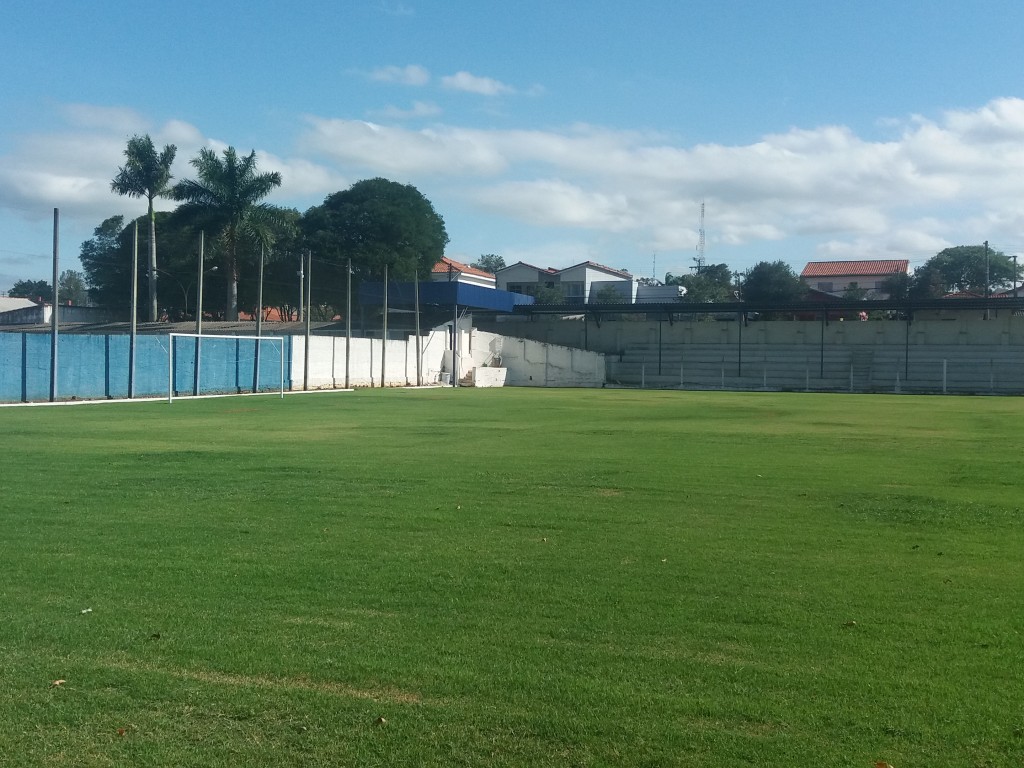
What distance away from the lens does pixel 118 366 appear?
37969 millimetres

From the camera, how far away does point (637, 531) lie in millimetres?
9617

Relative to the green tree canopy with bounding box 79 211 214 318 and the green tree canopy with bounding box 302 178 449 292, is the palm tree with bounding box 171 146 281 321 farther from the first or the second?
the green tree canopy with bounding box 302 178 449 292

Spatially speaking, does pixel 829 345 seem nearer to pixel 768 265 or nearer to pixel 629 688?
pixel 768 265

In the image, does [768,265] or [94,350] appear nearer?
[94,350]

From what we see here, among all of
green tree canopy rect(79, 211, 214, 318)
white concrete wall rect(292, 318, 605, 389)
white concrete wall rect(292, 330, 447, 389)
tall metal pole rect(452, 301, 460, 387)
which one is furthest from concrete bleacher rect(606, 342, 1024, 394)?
green tree canopy rect(79, 211, 214, 318)

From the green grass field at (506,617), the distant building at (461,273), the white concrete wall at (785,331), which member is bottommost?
the green grass field at (506,617)

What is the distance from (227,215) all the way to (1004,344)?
169 ft

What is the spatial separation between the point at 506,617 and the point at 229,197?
6012 centimetres

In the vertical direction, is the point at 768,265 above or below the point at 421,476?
above

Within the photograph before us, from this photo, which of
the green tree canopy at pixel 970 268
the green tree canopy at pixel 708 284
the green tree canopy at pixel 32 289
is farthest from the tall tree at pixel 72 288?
the green tree canopy at pixel 970 268

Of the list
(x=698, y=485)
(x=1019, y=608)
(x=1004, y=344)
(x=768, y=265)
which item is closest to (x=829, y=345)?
(x=1004, y=344)

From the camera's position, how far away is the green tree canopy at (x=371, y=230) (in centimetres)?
7525

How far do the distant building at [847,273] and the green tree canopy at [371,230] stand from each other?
45483 millimetres

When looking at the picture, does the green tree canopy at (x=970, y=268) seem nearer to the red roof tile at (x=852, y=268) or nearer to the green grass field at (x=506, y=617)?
the red roof tile at (x=852, y=268)
